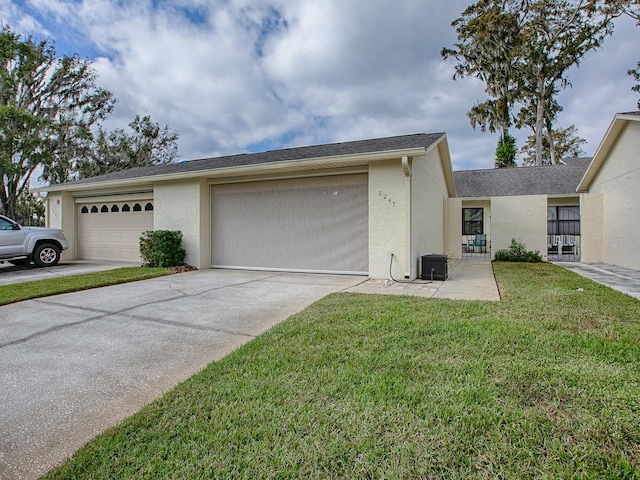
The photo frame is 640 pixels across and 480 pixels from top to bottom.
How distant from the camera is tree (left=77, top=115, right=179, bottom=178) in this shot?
23.8 m

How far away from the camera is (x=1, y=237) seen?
353 inches

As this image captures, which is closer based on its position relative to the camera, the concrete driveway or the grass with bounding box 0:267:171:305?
the concrete driveway

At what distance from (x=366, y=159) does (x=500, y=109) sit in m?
22.0

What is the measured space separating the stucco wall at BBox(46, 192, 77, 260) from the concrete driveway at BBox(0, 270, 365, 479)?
24.3 feet

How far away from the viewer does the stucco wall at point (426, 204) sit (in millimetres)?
7652

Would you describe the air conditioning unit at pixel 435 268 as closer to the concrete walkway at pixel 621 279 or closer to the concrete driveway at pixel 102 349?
the concrete driveway at pixel 102 349

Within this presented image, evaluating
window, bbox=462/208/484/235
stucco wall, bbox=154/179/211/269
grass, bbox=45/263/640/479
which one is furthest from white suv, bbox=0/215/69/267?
→ window, bbox=462/208/484/235

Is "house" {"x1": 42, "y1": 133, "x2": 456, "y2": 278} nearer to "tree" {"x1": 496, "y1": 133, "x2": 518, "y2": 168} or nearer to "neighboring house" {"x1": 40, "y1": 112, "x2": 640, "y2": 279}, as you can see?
"neighboring house" {"x1": 40, "y1": 112, "x2": 640, "y2": 279}

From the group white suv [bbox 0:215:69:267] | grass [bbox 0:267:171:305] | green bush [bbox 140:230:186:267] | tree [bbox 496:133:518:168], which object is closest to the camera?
grass [bbox 0:267:171:305]

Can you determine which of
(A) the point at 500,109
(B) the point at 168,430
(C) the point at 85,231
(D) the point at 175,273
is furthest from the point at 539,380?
(A) the point at 500,109

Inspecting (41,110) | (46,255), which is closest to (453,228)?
(46,255)

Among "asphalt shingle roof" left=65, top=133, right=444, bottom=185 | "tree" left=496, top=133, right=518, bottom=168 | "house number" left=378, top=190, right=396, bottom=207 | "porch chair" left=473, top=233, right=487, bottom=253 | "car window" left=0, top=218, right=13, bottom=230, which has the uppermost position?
"tree" left=496, top=133, right=518, bottom=168

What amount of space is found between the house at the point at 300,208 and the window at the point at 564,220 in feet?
28.0

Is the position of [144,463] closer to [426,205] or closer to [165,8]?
[426,205]
